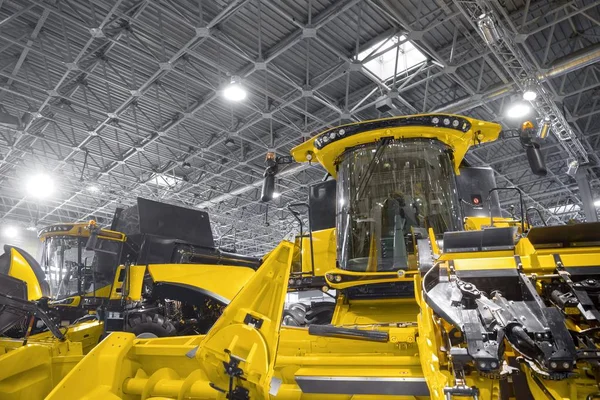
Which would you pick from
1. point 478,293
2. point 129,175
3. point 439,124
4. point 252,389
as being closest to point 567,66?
point 439,124

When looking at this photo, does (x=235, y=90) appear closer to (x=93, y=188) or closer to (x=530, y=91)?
(x=530, y=91)

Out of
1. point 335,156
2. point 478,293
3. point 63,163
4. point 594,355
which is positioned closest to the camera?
point 594,355

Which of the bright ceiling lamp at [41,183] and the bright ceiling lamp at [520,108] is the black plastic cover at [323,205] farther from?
the bright ceiling lamp at [41,183]

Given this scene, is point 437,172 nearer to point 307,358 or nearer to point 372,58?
point 307,358

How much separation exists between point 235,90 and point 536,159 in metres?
8.05

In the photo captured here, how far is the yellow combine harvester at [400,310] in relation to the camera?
1.93m

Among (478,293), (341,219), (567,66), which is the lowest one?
(478,293)

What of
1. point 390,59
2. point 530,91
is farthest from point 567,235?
point 390,59

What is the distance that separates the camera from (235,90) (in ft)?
34.1

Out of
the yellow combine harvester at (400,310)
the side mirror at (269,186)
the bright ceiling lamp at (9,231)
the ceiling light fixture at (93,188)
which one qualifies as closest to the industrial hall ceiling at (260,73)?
the ceiling light fixture at (93,188)

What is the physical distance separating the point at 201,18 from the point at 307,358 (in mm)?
7882

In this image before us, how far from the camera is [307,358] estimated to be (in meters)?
2.80

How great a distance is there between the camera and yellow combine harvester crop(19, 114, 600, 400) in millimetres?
1928

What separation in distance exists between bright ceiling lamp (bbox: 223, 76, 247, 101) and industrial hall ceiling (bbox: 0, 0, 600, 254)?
207mm
